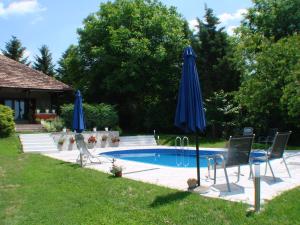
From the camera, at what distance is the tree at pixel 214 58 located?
2499 cm

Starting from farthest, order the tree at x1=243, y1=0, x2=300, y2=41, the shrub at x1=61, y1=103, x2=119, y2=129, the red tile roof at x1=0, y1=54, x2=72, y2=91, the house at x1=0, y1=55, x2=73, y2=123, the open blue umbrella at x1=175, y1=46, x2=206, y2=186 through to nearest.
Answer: the house at x1=0, y1=55, x2=73, y2=123, the red tile roof at x1=0, y1=54, x2=72, y2=91, the tree at x1=243, y1=0, x2=300, y2=41, the shrub at x1=61, y1=103, x2=119, y2=129, the open blue umbrella at x1=175, y1=46, x2=206, y2=186

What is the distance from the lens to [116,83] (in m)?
27.0

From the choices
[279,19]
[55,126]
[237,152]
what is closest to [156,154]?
[55,126]

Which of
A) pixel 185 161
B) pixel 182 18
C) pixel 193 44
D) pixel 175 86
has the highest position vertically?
pixel 182 18

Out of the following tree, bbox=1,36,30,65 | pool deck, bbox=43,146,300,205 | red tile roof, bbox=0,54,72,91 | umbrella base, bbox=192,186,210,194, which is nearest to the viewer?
pool deck, bbox=43,146,300,205

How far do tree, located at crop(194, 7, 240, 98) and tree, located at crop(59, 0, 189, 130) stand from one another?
2097mm

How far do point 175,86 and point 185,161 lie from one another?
12418 millimetres

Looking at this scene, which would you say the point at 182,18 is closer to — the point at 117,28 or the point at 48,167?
the point at 117,28

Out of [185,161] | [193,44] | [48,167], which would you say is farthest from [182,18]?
[48,167]

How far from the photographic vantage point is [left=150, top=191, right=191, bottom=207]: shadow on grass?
656 centimetres

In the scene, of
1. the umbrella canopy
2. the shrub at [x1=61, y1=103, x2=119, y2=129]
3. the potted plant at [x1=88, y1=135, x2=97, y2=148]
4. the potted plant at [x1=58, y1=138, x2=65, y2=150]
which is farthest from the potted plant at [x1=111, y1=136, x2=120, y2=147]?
the umbrella canopy

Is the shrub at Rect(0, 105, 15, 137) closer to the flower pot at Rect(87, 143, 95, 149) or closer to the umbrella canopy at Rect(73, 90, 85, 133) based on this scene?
the flower pot at Rect(87, 143, 95, 149)

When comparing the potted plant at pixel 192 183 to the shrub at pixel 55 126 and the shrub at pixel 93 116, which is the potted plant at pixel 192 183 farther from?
the shrub at pixel 55 126

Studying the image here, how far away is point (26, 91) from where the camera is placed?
29031 mm
